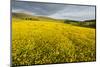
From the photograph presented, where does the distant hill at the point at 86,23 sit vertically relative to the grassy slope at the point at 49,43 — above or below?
above

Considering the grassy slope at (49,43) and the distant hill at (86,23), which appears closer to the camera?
the grassy slope at (49,43)

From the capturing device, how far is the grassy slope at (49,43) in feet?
8.66

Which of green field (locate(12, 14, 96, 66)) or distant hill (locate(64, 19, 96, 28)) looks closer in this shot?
green field (locate(12, 14, 96, 66))

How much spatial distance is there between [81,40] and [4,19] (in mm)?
1177

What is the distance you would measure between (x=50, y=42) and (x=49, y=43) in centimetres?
2

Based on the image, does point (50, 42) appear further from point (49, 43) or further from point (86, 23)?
point (86, 23)

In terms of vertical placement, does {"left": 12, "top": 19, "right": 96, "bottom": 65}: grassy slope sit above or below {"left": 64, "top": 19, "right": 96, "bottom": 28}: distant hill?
below

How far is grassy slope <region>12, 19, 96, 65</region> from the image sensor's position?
2.64 m

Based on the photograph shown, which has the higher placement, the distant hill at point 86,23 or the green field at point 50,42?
the distant hill at point 86,23

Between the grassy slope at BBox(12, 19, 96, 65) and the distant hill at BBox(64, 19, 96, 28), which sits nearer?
the grassy slope at BBox(12, 19, 96, 65)

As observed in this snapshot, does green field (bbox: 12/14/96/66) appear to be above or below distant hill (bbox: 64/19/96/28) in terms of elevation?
below

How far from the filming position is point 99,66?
308cm

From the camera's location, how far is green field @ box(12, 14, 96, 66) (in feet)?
8.65

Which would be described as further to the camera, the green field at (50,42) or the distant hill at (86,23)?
the distant hill at (86,23)
